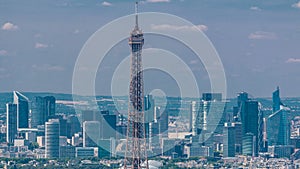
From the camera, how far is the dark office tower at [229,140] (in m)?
69.2

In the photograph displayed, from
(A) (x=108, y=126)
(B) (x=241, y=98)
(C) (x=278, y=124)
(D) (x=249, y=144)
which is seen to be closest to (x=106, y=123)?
(A) (x=108, y=126)

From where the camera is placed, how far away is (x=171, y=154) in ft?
214

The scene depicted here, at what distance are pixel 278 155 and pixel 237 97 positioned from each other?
22.6 ft

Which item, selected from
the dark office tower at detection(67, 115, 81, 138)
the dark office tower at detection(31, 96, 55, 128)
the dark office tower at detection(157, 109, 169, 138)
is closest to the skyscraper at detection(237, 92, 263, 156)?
the dark office tower at detection(157, 109, 169, 138)

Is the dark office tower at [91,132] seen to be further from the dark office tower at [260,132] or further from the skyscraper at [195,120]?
the dark office tower at [260,132]

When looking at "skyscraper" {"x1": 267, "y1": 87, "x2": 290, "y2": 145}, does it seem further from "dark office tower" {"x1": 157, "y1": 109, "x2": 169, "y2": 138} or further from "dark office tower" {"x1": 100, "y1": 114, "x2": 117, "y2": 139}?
"dark office tower" {"x1": 100, "y1": 114, "x2": 117, "y2": 139}

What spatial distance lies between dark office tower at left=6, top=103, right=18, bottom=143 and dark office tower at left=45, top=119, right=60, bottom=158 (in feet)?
11.6

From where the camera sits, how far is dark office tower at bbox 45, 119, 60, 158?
69175mm

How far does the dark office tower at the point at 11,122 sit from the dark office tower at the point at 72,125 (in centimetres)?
378

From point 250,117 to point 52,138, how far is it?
556 inches

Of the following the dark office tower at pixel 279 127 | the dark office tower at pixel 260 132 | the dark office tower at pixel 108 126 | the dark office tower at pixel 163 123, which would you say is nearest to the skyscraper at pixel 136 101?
the dark office tower at pixel 163 123

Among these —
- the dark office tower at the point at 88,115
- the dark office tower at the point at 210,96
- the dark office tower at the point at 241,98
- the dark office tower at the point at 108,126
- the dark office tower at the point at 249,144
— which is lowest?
the dark office tower at the point at 249,144

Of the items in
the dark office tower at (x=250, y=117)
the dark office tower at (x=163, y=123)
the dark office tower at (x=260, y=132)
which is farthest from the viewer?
the dark office tower at (x=250, y=117)

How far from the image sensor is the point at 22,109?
85.4 meters
